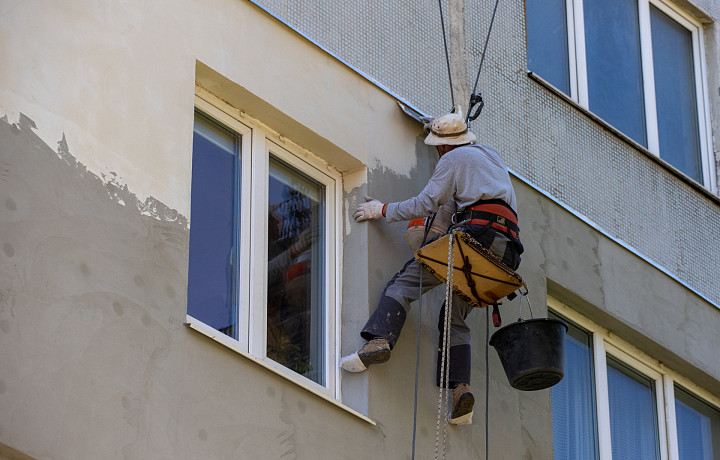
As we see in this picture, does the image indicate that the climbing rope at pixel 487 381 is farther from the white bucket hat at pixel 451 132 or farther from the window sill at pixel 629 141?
the window sill at pixel 629 141

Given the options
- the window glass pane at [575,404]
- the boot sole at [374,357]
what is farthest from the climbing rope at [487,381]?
the window glass pane at [575,404]

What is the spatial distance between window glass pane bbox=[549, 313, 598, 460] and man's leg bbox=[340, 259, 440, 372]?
1746mm

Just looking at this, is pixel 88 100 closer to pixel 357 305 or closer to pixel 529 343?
pixel 357 305

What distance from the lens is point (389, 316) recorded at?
26.2ft

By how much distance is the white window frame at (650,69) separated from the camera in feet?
36.1

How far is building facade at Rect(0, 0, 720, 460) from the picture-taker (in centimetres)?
654

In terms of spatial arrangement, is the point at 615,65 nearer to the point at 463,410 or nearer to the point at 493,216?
the point at 493,216

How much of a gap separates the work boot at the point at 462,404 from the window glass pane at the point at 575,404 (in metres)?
1.35

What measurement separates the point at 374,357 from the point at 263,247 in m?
0.89

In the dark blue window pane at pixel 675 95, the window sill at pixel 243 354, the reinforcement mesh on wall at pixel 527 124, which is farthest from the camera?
the dark blue window pane at pixel 675 95

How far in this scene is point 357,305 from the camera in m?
8.25

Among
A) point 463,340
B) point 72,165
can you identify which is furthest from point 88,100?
point 463,340

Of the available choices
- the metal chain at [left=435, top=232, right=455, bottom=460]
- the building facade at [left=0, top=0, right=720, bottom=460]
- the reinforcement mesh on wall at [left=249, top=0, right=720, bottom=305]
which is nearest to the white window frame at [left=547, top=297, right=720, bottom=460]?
the building facade at [left=0, top=0, right=720, bottom=460]

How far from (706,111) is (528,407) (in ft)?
14.1
